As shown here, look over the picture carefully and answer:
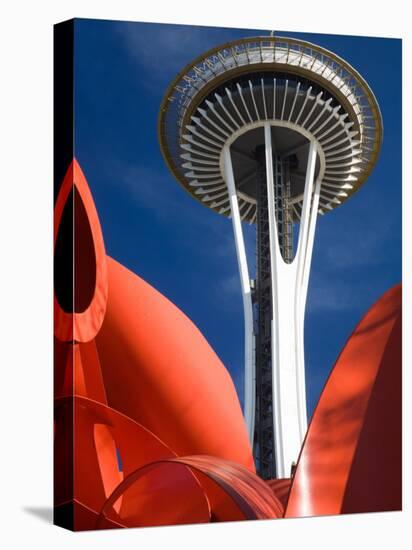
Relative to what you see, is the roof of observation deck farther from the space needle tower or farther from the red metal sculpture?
the red metal sculpture

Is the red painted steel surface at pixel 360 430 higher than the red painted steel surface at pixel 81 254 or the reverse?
the reverse

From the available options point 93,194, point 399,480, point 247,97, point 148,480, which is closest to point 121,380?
point 148,480

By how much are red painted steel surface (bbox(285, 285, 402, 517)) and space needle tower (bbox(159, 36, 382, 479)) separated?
2.02 feet

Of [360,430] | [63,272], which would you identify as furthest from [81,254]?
[360,430]

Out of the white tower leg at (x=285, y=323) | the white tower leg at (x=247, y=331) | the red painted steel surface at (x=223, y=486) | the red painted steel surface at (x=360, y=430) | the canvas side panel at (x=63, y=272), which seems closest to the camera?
the canvas side panel at (x=63, y=272)

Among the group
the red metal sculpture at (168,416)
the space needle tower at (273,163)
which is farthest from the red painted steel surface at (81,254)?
the space needle tower at (273,163)

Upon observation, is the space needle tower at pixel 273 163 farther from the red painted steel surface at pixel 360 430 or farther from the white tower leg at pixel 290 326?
the red painted steel surface at pixel 360 430

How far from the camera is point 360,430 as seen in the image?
17.7 metres

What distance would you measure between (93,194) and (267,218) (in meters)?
6.00

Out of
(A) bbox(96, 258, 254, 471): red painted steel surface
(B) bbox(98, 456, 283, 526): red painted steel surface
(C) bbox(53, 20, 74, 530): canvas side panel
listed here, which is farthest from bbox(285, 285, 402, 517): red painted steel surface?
(C) bbox(53, 20, 74, 530): canvas side panel

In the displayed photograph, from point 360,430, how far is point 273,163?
5.98 metres

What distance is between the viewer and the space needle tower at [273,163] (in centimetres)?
1859

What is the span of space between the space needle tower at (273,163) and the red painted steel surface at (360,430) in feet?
2.02

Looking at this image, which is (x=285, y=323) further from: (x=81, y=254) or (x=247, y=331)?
(x=81, y=254)
